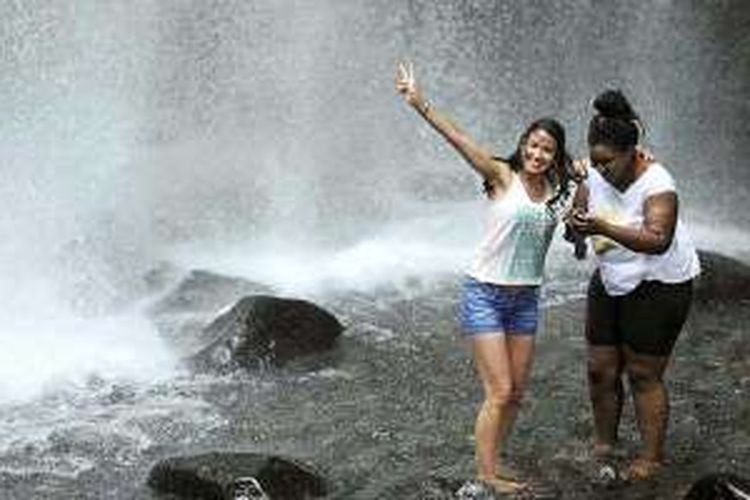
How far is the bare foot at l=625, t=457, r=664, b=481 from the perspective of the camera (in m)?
7.72

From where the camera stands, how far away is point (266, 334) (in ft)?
35.8

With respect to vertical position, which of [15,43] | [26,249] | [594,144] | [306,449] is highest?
[15,43]

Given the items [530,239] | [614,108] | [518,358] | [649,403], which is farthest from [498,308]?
[614,108]

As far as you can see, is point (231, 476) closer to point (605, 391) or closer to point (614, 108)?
point (605, 391)

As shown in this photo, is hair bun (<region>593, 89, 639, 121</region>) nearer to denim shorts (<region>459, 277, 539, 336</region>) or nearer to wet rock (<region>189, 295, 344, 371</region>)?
denim shorts (<region>459, 277, 539, 336</region>)

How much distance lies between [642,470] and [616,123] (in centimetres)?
201

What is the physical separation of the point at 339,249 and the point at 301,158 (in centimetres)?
377

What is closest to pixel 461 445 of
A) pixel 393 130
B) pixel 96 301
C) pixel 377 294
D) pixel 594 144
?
pixel 594 144

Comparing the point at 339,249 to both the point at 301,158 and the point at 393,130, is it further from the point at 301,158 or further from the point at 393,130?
the point at 393,130

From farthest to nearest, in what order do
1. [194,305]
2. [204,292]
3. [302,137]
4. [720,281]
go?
[302,137]
[204,292]
[194,305]
[720,281]

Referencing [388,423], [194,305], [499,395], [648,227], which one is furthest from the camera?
[194,305]

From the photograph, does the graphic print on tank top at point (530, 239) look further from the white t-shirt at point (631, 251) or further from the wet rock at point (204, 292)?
the wet rock at point (204, 292)

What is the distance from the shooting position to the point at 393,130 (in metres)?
21.3

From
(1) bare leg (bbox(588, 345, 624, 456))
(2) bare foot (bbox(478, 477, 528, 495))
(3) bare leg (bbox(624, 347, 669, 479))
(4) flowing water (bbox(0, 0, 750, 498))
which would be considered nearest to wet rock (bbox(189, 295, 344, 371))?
(4) flowing water (bbox(0, 0, 750, 498))
